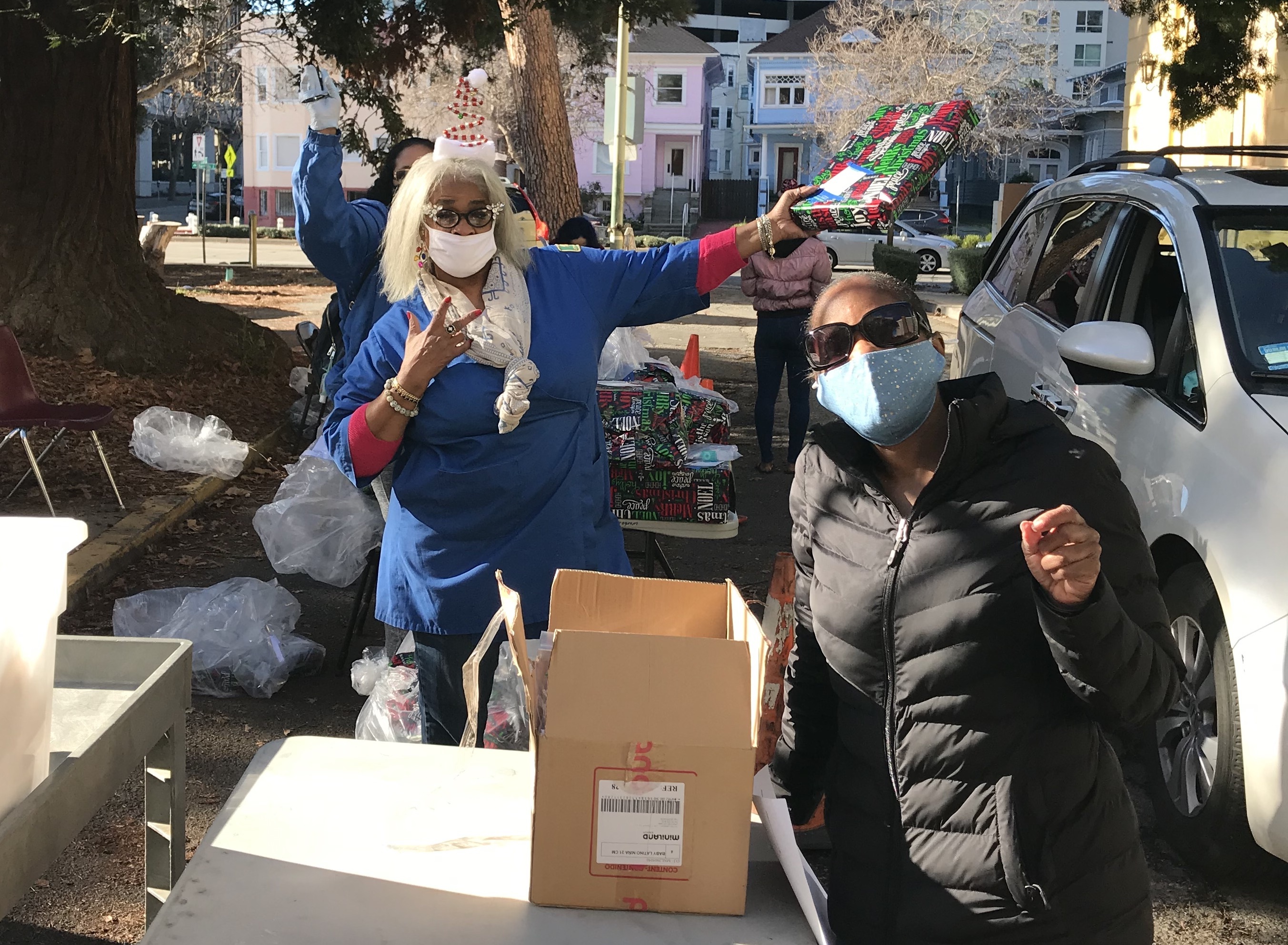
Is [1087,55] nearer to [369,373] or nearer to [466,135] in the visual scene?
[466,135]

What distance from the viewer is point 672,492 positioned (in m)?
5.04

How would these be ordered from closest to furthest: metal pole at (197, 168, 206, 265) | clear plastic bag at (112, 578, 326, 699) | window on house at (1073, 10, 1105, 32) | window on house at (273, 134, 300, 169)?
clear plastic bag at (112, 578, 326, 699)
metal pole at (197, 168, 206, 265)
window on house at (273, 134, 300, 169)
window on house at (1073, 10, 1105, 32)

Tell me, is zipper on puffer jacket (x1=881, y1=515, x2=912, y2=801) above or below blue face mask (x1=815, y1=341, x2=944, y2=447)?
below

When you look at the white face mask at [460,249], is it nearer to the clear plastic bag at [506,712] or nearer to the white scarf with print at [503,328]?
the white scarf with print at [503,328]

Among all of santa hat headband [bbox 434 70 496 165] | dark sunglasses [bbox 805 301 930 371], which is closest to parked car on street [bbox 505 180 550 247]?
santa hat headband [bbox 434 70 496 165]

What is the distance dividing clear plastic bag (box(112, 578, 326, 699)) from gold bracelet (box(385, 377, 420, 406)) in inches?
105

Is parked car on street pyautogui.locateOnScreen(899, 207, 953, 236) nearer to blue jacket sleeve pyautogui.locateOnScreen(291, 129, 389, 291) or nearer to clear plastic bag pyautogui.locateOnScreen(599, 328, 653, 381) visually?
clear plastic bag pyautogui.locateOnScreen(599, 328, 653, 381)

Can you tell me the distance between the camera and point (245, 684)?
17.1 feet

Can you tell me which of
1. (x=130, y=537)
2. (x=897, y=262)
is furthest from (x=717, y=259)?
(x=897, y=262)

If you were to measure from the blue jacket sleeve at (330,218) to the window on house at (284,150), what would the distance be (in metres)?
55.1

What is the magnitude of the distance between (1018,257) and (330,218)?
3552 millimetres

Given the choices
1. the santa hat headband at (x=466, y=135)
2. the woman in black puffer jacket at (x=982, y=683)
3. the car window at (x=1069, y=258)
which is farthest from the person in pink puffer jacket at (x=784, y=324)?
the woman in black puffer jacket at (x=982, y=683)

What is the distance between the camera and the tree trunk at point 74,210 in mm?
10031

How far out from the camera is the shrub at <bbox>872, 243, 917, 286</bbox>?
23.8 m
